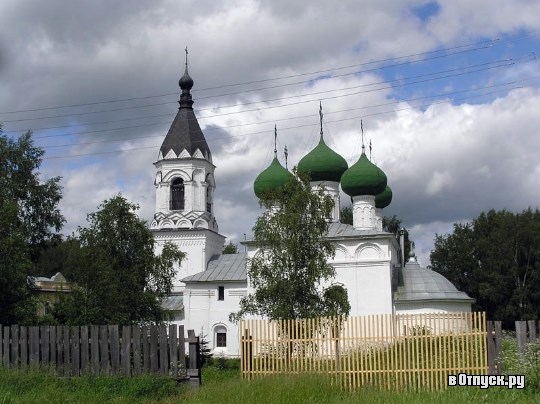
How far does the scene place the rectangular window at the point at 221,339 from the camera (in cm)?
3128

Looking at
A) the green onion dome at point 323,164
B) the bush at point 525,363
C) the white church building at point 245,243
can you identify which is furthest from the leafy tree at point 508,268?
the bush at point 525,363

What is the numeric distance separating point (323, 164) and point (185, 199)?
7.37 meters

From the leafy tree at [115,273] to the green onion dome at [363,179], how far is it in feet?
43.1

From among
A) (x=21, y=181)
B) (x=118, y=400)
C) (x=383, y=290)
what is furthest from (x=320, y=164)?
(x=118, y=400)

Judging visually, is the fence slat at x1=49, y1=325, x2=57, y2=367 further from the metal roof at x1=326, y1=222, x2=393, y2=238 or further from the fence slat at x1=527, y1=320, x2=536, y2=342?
the metal roof at x1=326, y1=222, x2=393, y2=238

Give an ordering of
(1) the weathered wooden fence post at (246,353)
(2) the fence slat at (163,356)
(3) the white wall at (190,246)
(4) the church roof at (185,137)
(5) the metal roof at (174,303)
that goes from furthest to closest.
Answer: (4) the church roof at (185,137) < (3) the white wall at (190,246) < (5) the metal roof at (174,303) < (1) the weathered wooden fence post at (246,353) < (2) the fence slat at (163,356)

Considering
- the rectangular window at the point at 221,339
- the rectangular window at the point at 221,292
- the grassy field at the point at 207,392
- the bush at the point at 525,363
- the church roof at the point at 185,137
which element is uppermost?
the church roof at the point at 185,137

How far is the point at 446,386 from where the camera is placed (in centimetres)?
1174

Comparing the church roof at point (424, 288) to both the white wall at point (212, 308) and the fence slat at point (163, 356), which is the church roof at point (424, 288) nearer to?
the white wall at point (212, 308)

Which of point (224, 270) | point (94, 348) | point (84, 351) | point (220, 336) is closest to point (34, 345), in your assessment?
point (84, 351)

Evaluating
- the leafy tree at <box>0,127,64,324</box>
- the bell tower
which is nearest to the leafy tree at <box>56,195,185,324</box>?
the leafy tree at <box>0,127,64,324</box>

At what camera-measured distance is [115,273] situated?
18.3 meters

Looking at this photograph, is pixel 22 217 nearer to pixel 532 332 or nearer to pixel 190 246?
pixel 190 246

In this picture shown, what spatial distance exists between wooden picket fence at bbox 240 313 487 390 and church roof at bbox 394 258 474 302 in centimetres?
1471
